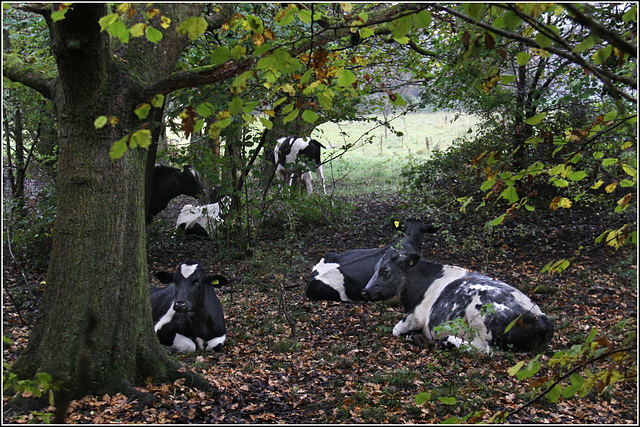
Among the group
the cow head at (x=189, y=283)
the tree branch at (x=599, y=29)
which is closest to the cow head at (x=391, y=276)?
the cow head at (x=189, y=283)

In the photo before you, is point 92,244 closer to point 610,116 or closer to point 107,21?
point 107,21

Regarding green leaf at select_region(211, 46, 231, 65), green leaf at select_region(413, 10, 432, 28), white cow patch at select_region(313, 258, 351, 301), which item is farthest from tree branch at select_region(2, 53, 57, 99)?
white cow patch at select_region(313, 258, 351, 301)

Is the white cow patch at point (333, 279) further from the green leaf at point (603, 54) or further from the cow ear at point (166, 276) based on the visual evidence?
the green leaf at point (603, 54)

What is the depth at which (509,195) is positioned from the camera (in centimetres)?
381

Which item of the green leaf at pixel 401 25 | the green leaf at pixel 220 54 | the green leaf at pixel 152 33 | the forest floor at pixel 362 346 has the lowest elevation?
the forest floor at pixel 362 346

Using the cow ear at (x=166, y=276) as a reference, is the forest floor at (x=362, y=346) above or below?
below

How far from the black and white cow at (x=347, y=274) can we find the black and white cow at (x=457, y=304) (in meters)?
0.84

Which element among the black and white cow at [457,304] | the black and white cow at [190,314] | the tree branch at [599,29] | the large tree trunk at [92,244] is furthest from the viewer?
→ the black and white cow at [190,314]

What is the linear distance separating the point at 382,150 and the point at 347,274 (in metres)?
18.3

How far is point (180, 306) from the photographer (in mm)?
6953

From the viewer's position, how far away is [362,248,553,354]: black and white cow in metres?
6.76

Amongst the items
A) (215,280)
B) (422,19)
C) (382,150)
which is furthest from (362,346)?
(382,150)

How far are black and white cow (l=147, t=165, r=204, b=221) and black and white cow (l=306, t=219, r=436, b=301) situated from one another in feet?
16.8

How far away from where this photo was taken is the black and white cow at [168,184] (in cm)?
1362
